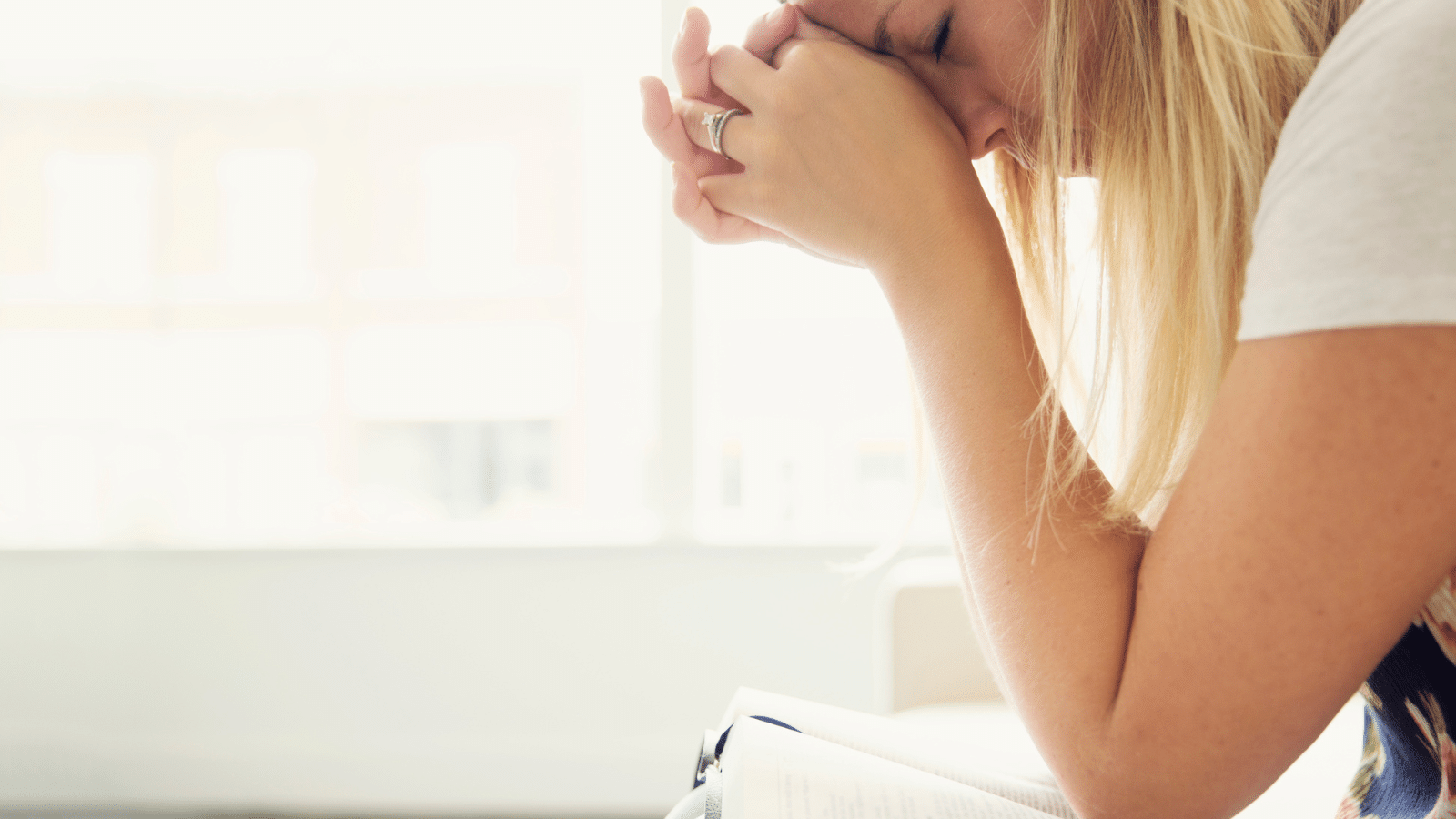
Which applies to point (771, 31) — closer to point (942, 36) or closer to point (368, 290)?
point (942, 36)

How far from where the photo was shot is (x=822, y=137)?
0.63 meters

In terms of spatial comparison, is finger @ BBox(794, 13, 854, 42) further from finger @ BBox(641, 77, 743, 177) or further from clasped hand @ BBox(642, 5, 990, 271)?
finger @ BBox(641, 77, 743, 177)

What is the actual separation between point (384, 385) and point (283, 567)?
1.95ft

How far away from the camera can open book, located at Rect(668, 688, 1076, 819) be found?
50 cm

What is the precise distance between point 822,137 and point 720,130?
107 mm

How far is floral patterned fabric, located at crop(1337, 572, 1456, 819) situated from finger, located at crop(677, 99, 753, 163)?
0.50 m

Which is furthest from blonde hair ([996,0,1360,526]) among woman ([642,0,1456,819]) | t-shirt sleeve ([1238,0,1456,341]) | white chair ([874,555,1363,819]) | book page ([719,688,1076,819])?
white chair ([874,555,1363,819])

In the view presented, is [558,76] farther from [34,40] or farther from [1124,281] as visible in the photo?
[1124,281]

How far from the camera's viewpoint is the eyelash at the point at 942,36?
62cm

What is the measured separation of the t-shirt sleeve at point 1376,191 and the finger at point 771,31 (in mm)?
385

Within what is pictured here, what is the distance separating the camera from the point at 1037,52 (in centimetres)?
59

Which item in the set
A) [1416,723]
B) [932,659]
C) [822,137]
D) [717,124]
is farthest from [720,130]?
[932,659]

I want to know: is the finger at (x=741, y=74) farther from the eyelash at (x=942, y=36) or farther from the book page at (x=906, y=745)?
the book page at (x=906, y=745)

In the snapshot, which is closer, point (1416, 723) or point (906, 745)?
point (1416, 723)
